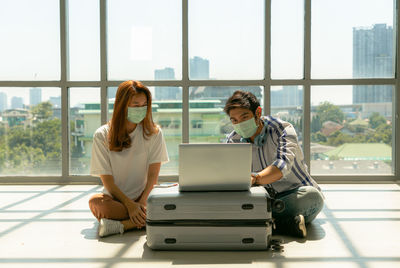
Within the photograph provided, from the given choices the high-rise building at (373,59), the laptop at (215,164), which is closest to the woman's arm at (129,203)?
the laptop at (215,164)

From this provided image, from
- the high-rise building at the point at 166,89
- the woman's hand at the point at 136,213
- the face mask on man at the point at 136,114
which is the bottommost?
the woman's hand at the point at 136,213

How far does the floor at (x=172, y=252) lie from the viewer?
6.77 feet

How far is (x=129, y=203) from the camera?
8.64 ft

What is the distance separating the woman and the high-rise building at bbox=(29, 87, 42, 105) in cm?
266

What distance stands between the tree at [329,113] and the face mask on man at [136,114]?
2.85 metres

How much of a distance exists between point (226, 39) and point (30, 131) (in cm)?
262

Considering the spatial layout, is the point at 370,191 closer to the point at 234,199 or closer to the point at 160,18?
the point at 234,199

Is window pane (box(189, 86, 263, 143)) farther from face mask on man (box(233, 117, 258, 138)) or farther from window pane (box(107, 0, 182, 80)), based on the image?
face mask on man (box(233, 117, 258, 138))

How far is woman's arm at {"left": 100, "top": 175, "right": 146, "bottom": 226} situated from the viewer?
264 centimetres

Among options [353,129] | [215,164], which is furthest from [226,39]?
[215,164]

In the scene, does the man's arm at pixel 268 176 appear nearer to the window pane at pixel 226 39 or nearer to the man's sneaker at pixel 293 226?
the man's sneaker at pixel 293 226

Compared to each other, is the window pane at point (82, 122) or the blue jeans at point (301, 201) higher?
the window pane at point (82, 122)

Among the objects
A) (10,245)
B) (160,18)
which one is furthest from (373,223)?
(160,18)

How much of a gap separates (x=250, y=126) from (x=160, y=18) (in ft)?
9.58
